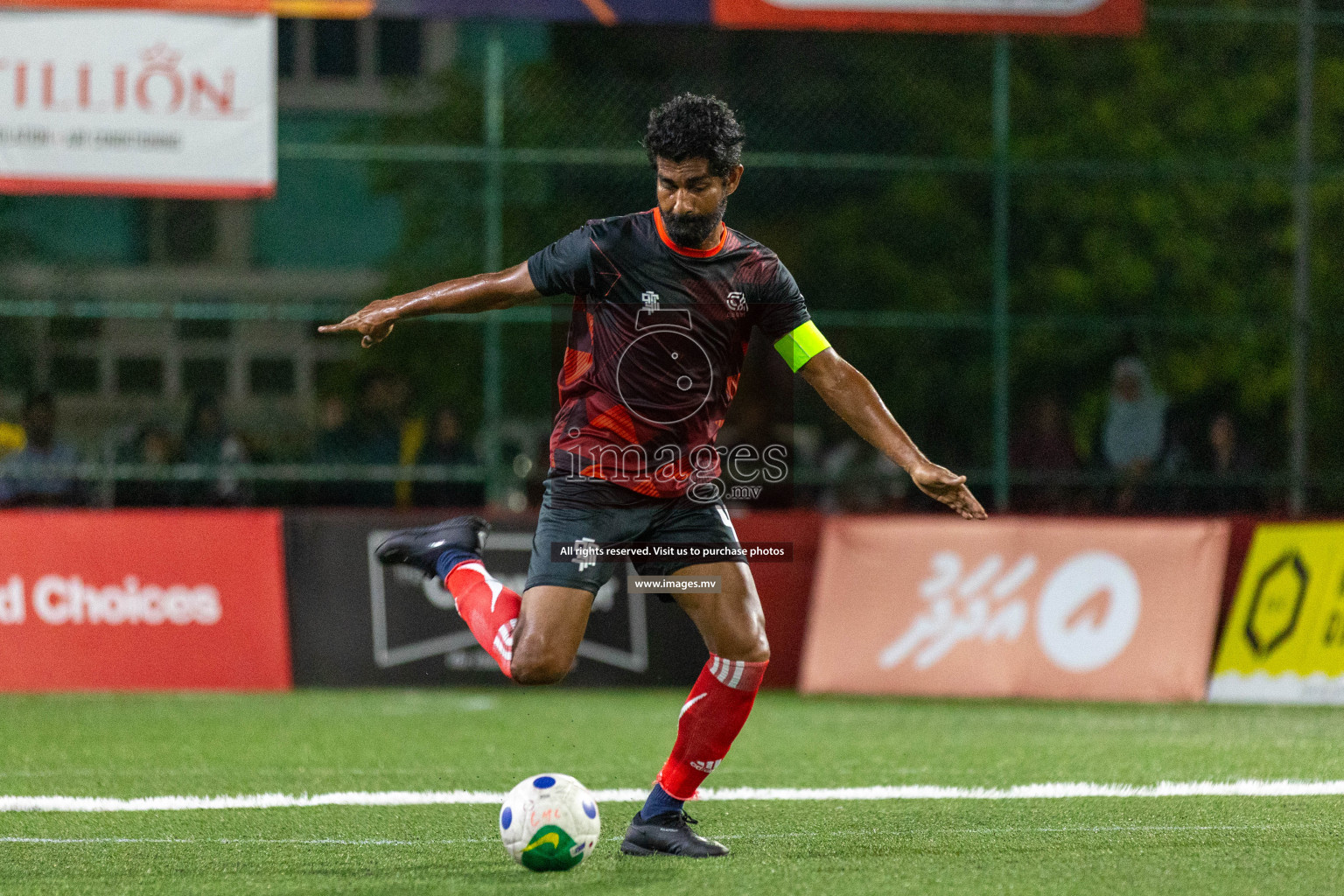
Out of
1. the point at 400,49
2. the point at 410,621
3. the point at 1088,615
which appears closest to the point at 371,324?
the point at 410,621

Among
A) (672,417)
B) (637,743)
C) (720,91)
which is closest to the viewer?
(672,417)

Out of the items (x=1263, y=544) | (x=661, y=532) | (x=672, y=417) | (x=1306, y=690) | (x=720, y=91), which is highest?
(x=720, y=91)

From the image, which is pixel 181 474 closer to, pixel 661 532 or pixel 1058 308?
pixel 661 532

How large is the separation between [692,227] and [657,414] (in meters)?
0.63

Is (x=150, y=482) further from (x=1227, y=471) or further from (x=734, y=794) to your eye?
(x=1227, y=471)

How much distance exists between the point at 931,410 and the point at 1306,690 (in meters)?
5.34

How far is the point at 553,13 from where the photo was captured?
13.6 metres

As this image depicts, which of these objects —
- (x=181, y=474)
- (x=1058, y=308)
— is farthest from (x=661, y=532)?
(x=1058, y=308)

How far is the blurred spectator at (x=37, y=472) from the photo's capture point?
13.0 m

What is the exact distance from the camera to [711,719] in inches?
235

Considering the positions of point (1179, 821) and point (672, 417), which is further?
point (1179, 821)

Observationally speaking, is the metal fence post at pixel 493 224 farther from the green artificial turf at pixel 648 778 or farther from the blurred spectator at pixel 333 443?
the green artificial turf at pixel 648 778

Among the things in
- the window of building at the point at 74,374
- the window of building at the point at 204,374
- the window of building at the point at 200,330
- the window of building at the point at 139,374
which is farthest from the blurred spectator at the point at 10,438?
the window of building at the point at 200,330

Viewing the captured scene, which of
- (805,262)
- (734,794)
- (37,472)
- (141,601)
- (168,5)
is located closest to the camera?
(734,794)
